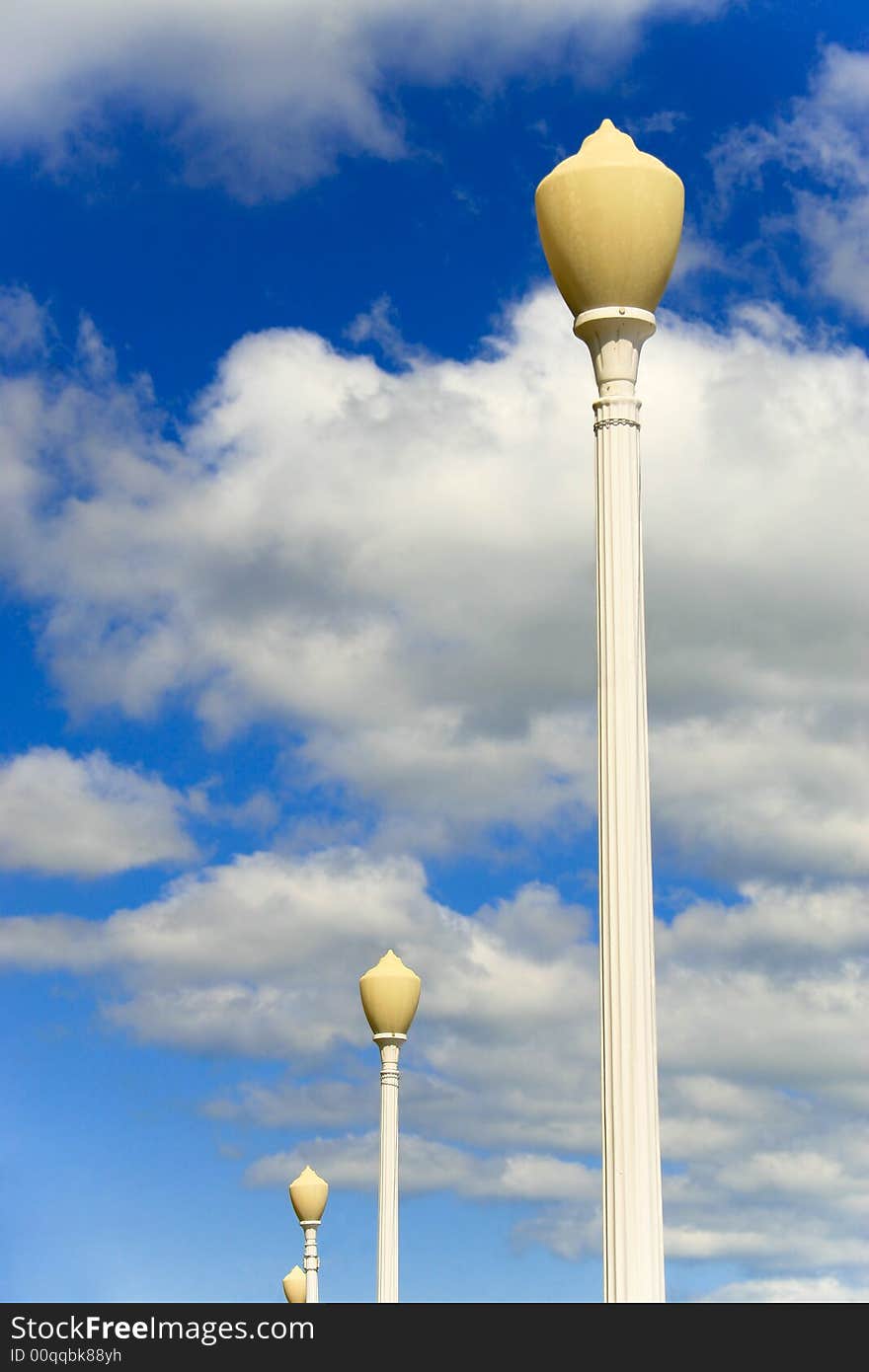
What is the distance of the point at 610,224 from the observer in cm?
1639

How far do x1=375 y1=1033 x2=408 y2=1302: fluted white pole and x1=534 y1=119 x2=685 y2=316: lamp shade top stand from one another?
65.8 feet

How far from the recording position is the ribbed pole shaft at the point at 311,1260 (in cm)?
4888

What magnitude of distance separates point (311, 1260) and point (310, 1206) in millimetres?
1460

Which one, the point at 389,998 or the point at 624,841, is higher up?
the point at 389,998

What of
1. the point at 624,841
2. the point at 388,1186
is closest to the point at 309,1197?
the point at 388,1186

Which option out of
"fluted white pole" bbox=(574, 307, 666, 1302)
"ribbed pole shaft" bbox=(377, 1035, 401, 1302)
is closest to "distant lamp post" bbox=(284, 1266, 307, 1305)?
"ribbed pole shaft" bbox=(377, 1035, 401, 1302)

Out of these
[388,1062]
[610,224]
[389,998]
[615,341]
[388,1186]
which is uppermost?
[610,224]

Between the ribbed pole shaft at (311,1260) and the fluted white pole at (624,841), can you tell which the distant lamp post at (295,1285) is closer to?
the ribbed pole shaft at (311,1260)

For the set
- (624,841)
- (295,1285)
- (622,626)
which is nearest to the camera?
(624,841)

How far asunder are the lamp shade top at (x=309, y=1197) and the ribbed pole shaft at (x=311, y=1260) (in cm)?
25

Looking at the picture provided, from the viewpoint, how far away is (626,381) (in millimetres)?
16719

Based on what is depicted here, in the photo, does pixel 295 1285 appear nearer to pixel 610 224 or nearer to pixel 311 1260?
pixel 311 1260

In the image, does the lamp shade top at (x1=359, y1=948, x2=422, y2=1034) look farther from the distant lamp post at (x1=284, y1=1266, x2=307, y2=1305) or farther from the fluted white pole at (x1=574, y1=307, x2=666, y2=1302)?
the distant lamp post at (x1=284, y1=1266, x2=307, y2=1305)
